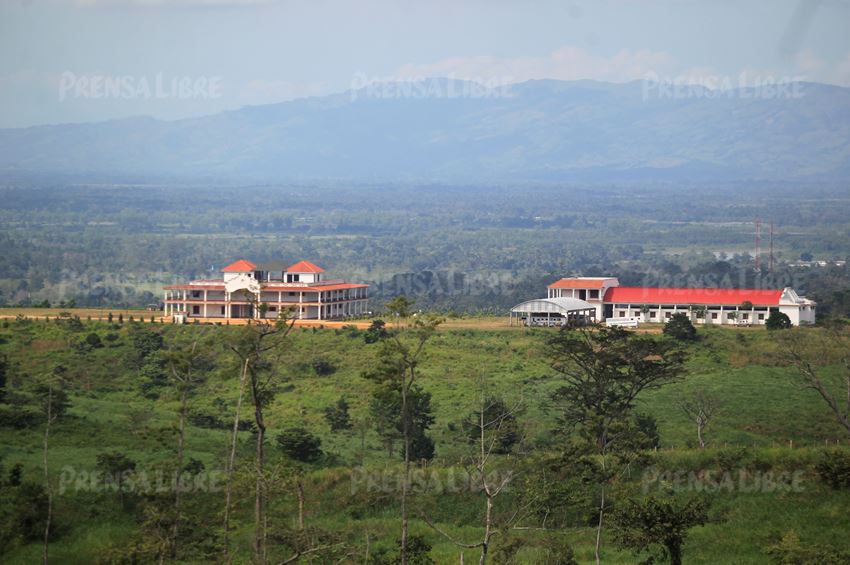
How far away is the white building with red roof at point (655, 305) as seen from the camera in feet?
231

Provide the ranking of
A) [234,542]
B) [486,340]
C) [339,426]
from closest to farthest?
[234,542]
[339,426]
[486,340]

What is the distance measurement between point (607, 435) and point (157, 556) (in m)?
17.4

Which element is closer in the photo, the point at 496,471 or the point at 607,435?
the point at 496,471

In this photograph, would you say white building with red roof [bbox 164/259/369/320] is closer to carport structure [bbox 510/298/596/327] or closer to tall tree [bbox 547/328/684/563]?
carport structure [bbox 510/298/596/327]

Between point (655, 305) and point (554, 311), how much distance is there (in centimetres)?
576

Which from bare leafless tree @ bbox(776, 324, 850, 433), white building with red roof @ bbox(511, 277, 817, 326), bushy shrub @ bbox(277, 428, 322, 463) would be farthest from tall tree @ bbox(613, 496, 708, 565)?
white building with red roof @ bbox(511, 277, 817, 326)

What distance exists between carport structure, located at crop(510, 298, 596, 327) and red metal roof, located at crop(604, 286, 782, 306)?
163 cm

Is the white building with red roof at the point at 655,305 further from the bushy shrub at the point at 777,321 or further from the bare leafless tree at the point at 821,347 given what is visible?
the bare leafless tree at the point at 821,347

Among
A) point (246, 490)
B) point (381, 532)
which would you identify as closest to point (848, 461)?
point (381, 532)

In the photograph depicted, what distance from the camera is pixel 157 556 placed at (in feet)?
97.7

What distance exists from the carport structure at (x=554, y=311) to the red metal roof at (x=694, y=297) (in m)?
1.63

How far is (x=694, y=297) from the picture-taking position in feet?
238

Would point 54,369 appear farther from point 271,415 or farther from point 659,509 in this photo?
point 659,509

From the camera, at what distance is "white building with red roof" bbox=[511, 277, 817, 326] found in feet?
231
